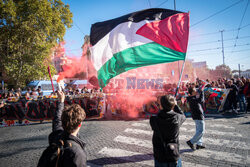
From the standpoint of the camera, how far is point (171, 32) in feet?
17.1

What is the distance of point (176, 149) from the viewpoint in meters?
2.29

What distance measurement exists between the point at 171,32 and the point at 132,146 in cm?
398

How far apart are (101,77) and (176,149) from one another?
3914 millimetres

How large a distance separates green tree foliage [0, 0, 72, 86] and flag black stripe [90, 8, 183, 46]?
10664 millimetres

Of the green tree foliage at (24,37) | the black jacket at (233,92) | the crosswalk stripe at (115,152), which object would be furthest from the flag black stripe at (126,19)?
the green tree foliage at (24,37)

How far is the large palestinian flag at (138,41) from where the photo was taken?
517 centimetres

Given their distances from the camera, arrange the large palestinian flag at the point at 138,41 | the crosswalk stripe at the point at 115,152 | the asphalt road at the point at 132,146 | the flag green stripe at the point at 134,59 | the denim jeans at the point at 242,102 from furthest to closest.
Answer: the denim jeans at the point at 242,102 → the flag green stripe at the point at 134,59 → the large palestinian flag at the point at 138,41 → the crosswalk stripe at the point at 115,152 → the asphalt road at the point at 132,146

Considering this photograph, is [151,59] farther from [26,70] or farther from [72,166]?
[26,70]

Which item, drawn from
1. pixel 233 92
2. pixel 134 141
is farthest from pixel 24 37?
pixel 233 92

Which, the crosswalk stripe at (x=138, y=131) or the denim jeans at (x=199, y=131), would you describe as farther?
the crosswalk stripe at (x=138, y=131)

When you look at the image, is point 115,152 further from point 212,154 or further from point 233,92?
point 233,92

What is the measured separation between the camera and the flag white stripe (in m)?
5.70

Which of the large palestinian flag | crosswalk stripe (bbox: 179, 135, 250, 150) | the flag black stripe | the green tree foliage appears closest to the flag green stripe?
the large palestinian flag

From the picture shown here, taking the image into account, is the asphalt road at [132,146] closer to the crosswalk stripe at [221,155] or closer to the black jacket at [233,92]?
the crosswalk stripe at [221,155]
